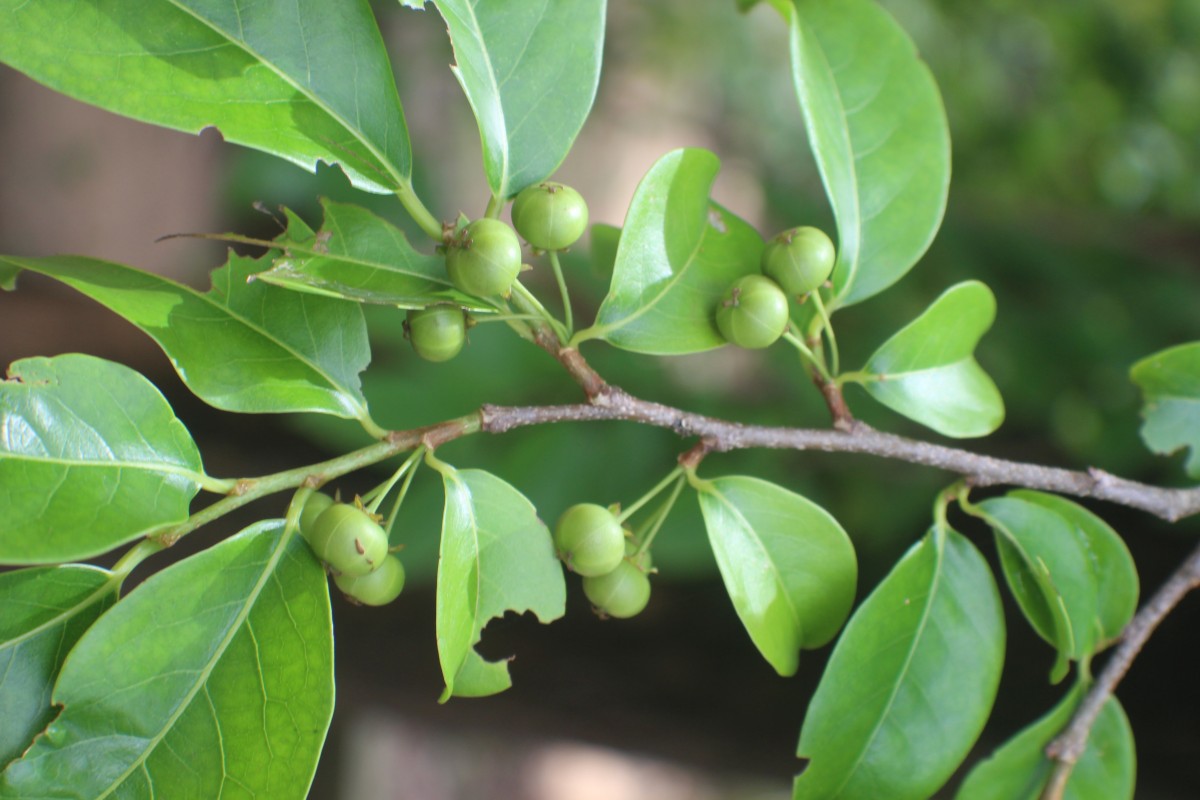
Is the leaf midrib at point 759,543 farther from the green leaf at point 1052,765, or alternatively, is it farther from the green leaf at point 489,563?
the green leaf at point 1052,765

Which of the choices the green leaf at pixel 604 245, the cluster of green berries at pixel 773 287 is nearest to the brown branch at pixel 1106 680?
the cluster of green berries at pixel 773 287

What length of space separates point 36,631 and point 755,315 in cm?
87

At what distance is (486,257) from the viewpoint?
3.28 ft

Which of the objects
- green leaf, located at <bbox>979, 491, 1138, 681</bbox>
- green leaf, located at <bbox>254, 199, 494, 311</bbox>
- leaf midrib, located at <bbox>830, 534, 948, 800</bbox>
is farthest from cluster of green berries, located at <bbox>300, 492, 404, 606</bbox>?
green leaf, located at <bbox>979, 491, 1138, 681</bbox>

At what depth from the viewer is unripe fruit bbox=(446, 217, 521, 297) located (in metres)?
1.00

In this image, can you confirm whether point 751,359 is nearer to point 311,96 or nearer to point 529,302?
point 529,302

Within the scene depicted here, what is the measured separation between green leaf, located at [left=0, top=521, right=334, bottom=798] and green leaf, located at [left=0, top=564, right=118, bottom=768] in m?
0.06

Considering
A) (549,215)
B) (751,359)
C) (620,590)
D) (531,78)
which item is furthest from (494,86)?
(751,359)

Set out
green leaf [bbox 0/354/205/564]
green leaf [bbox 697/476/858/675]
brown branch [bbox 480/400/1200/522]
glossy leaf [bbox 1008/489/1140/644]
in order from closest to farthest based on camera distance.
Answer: green leaf [bbox 0/354/205/564], brown branch [bbox 480/400/1200/522], green leaf [bbox 697/476/858/675], glossy leaf [bbox 1008/489/1140/644]

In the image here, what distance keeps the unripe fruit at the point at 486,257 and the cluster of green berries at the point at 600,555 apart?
11.0 inches

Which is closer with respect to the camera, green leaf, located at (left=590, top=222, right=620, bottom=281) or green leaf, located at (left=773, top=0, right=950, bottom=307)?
green leaf, located at (left=773, top=0, right=950, bottom=307)

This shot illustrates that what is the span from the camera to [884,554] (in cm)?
275

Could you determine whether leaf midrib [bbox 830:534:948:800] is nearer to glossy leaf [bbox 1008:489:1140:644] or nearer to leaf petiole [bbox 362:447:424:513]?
glossy leaf [bbox 1008:489:1140:644]

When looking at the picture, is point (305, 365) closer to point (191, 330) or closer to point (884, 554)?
point (191, 330)
